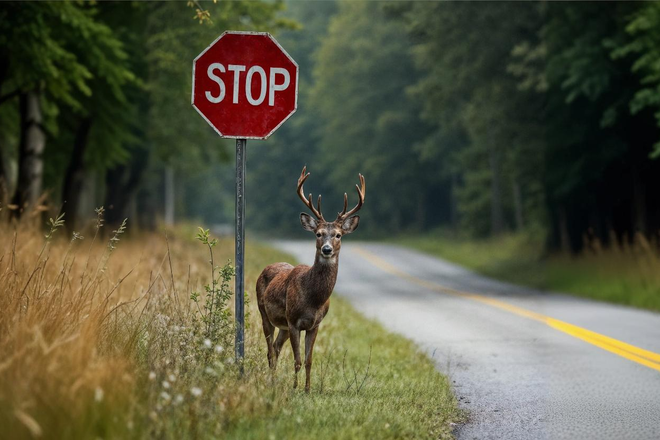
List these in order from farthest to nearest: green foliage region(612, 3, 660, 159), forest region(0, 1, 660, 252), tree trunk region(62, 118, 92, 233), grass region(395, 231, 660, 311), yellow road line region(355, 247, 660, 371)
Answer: tree trunk region(62, 118, 92, 233) < grass region(395, 231, 660, 311) < green foliage region(612, 3, 660, 159) < forest region(0, 1, 660, 252) < yellow road line region(355, 247, 660, 371)

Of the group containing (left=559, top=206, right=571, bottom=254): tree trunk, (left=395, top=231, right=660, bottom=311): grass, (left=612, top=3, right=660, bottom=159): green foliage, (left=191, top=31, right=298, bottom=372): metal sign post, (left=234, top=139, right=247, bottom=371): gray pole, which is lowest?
(left=395, top=231, right=660, bottom=311): grass

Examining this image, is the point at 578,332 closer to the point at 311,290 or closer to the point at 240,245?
the point at 311,290

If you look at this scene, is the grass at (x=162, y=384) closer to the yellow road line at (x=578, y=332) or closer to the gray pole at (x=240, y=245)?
the gray pole at (x=240, y=245)

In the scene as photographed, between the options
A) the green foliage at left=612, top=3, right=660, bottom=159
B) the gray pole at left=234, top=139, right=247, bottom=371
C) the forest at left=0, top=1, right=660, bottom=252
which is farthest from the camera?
the green foliage at left=612, top=3, right=660, bottom=159

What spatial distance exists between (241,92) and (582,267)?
20014 millimetres

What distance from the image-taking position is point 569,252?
3072 centimetres

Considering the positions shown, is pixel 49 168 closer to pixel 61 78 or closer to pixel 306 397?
pixel 61 78

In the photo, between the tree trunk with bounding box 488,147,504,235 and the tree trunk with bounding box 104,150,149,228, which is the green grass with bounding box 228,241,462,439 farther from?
the tree trunk with bounding box 488,147,504,235

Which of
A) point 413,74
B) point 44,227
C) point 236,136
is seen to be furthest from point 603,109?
Answer: point 413,74

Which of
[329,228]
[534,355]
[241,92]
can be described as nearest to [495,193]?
[534,355]

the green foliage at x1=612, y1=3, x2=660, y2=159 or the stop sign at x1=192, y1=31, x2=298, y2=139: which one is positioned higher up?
the green foliage at x1=612, y1=3, x2=660, y2=159

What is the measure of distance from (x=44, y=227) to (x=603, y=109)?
14360mm

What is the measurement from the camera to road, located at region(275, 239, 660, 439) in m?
8.43

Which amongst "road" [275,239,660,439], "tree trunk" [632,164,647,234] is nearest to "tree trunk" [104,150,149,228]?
"road" [275,239,660,439]
